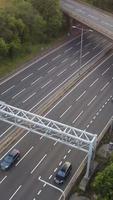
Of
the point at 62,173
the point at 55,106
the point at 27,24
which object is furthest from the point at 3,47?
the point at 62,173

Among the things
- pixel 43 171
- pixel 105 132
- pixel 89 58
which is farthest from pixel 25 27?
pixel 43 171

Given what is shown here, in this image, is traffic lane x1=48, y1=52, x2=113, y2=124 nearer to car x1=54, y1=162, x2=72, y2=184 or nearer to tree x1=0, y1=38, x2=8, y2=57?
car x1=54, y1=162, x2=72, y2=184

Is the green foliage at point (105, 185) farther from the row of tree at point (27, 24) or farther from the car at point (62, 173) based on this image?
the row of tree at point (27, 24)

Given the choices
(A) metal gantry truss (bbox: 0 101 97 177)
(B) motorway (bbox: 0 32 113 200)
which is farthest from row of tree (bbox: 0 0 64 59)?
(A) metal gantry truss (bbox: 0 101 97 177)

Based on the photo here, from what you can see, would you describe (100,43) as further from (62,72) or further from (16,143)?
(16,143)

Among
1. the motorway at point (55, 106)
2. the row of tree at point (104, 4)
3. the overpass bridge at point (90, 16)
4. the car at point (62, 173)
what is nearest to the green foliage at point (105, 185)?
the motorway at point (55, 106)
